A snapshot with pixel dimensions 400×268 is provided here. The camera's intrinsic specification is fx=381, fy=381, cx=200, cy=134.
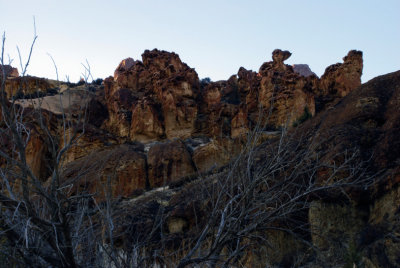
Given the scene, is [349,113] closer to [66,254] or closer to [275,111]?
[275,111]

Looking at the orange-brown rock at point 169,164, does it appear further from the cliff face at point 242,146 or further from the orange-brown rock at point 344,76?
the orange-brown rock at point 344,76

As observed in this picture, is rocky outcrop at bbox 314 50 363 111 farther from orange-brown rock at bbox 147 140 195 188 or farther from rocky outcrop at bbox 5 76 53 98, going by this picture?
rocky outcrop at bbox 5 76 53 98

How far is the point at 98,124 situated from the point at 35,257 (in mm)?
38403

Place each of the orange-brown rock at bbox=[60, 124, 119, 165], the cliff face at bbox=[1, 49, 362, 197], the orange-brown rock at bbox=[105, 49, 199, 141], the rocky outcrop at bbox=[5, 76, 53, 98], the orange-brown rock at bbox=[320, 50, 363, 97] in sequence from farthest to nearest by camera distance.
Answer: the orange-brown rock at bbox=[105, 49, 199, 141]
the orange-brown rock at bbox=[320, 50, 363, 97]
the orange-brown rock at bbox=[60, 124, 119, 165]
the cliff face at bbox=[1, 49, 362, 197]
the rocky outcrop at bbox=[5, 76, 53, 98]

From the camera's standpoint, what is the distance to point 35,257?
4355mm

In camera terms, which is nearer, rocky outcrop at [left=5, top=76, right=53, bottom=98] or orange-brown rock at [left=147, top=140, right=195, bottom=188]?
rocky outcrop at [left=5, top=76, right=53, bottom=98]

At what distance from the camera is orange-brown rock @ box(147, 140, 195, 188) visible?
2873cm

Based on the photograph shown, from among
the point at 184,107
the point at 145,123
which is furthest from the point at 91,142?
the point at 184,107

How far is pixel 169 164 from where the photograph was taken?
2936 centimetres

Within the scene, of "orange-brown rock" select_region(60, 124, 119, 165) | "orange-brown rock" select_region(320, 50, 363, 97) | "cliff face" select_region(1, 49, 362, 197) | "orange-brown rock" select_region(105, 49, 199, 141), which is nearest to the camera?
"cliff face" select_region(1, 49, 362, 197)

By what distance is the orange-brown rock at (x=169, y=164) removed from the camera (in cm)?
2873

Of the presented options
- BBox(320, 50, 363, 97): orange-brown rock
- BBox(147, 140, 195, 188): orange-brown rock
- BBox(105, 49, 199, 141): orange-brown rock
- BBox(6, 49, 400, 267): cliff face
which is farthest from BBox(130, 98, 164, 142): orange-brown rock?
BBox(320, 50, 363, 97): orange-brown rock

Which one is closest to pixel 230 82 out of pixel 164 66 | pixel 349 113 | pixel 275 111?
pixel 164 66

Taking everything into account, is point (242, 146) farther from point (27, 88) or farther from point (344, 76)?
point (344, 76)
